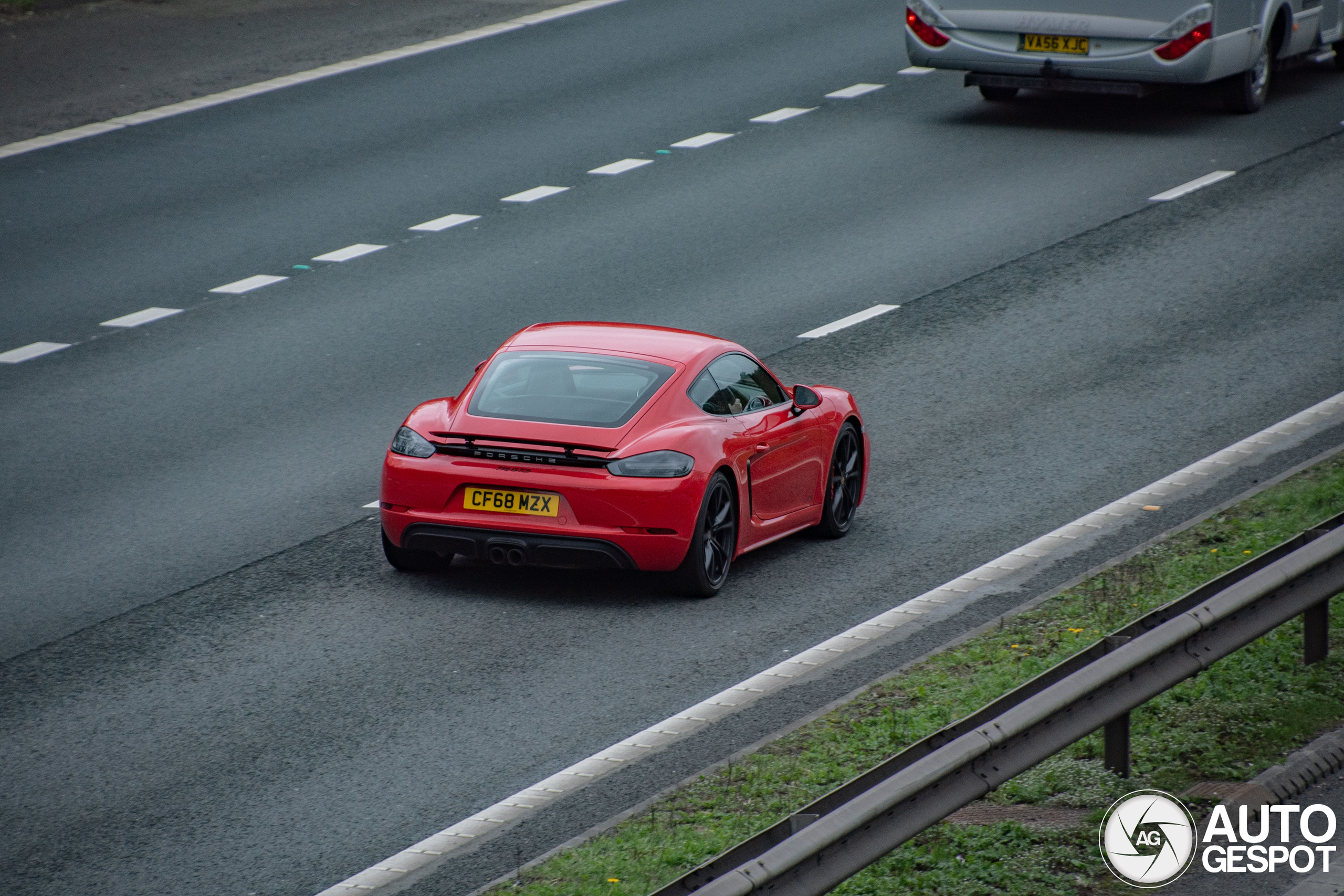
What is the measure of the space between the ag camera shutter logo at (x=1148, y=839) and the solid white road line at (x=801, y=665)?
7.04 feet

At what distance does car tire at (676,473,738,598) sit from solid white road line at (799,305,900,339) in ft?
16.1

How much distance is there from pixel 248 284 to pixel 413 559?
672cm

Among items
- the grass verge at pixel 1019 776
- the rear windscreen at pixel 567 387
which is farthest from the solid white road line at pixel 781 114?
the grass verge at pixel 1019 776

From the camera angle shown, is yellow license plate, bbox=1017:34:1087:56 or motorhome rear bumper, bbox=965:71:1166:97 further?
motorhome rear bumper, bbox=965:71:1166:97

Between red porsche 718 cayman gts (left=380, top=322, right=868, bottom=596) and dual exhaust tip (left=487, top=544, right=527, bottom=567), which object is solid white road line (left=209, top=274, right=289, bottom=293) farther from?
dual exhaust tip (left=487, top=544, right=527, bottom=567)

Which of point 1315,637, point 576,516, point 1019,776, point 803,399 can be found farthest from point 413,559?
point 1315,637

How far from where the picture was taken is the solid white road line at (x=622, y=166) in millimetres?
20000

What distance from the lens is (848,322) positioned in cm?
1543

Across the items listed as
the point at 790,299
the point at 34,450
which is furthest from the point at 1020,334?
the point at 34,450

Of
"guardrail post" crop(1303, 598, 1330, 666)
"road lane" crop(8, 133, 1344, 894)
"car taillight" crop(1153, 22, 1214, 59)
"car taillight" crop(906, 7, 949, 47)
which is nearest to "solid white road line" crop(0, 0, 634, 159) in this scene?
"road lane" crop(8, 133, 1344, 894)

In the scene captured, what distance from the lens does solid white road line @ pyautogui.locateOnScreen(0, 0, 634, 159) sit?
68.7ft

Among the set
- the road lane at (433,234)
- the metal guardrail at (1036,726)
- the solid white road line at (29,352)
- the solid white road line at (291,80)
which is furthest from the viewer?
the solid white road line at (291,80)

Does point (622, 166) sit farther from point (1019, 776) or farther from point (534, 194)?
point (1019, 776)

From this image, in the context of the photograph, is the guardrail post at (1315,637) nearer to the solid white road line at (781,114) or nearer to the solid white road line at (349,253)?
the solid white road line at (349,253)
